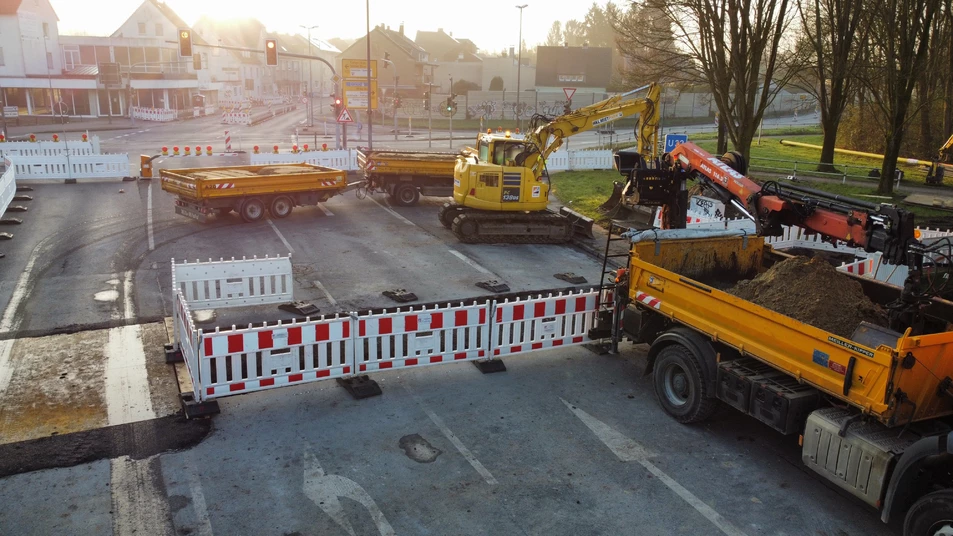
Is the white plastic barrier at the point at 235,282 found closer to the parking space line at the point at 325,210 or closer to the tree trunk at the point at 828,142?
the parking space line at the point at 325,210

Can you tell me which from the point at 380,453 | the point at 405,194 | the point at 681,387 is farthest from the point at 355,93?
the point at 380,453

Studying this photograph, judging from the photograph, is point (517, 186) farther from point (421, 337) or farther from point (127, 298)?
point (127, 298)

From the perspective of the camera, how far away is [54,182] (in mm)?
25656

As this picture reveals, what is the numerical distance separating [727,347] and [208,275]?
8.53m

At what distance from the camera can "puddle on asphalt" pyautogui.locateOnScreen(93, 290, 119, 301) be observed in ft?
43.3

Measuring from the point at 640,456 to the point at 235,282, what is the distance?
25.9 feet

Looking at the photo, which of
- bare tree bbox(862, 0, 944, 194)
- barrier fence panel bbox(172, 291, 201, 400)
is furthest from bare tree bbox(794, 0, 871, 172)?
barrier fence panel bbox(172, 291, 201, 400)

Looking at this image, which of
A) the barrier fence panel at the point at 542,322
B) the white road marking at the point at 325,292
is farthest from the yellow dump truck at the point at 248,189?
the barrier fence panel at the point at 542,322

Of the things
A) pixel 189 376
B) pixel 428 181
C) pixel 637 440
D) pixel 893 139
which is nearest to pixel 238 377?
pixel 189 376

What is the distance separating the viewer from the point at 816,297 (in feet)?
26.9

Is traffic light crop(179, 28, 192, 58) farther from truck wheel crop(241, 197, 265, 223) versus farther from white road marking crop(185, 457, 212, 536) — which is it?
white road marking crop(185, 457, 212, 536)

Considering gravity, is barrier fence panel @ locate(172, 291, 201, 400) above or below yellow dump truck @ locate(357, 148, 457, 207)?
below

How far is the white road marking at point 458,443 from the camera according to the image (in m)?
7.62

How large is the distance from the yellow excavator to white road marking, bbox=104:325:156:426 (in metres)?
8.86
